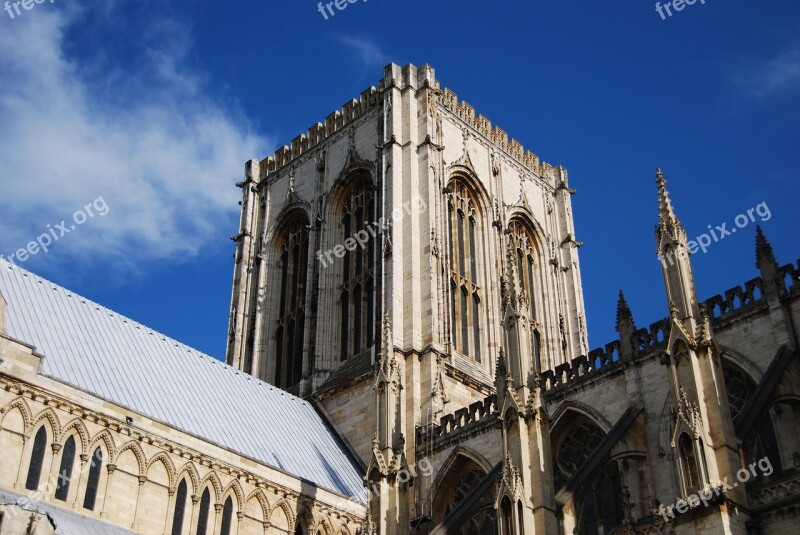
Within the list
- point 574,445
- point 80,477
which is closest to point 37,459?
point 80,477

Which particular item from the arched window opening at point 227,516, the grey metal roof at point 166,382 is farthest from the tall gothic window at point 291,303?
the arched window opening at point 227,516

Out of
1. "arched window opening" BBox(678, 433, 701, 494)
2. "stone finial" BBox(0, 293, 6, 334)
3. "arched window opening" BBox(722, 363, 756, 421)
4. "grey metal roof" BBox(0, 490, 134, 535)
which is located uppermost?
"stone finial" BBox(0, 293, 6, 334)

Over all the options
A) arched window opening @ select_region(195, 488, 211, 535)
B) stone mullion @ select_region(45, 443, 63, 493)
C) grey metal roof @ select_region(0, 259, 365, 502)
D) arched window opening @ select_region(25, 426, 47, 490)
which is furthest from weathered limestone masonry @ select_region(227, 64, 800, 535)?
arched window opening @ select_region(25, 426, 47, 490)

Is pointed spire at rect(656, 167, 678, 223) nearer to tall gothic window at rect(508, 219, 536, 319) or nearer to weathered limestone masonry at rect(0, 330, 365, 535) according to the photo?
weathered limestone masonry at rect(0, 330, 365, 535)

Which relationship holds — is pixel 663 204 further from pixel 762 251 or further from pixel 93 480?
pixel 93 480

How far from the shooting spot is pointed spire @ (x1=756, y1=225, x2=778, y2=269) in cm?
2477

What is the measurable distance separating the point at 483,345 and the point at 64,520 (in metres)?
18.2

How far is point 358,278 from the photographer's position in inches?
1517

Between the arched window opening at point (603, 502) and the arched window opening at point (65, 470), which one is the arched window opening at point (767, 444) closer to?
the arched window opening at point (603, 502)

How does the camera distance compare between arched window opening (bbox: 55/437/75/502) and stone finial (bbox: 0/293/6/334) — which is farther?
stone finial (bbox: 0/293/6/334)

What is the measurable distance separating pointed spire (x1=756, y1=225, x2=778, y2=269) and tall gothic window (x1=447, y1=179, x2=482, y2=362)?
13080mm

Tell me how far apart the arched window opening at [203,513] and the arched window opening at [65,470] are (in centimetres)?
354

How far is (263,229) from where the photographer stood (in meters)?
43.7

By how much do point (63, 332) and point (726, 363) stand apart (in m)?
16.8
